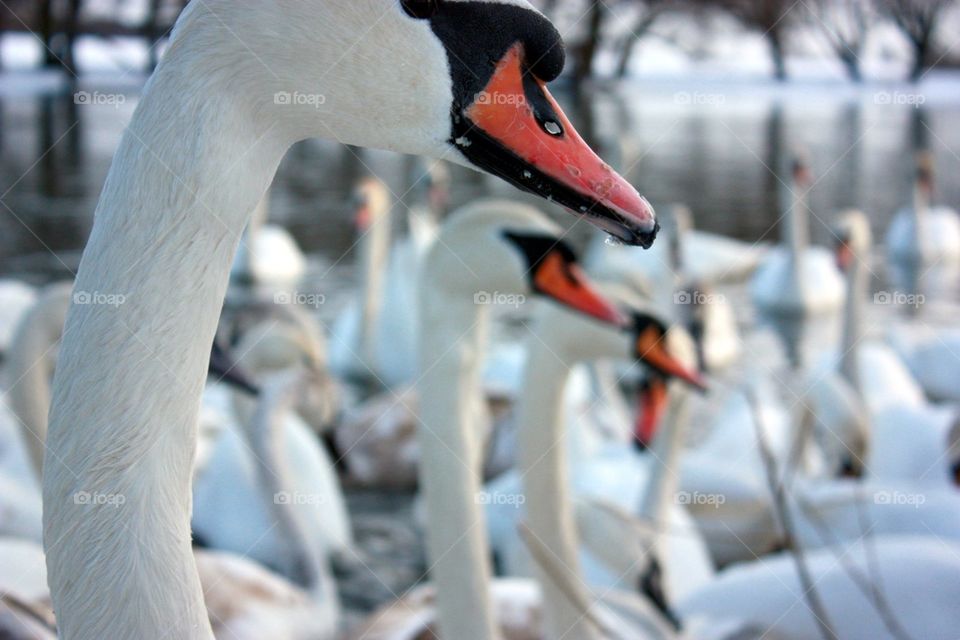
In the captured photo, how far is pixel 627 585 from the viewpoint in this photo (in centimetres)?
420

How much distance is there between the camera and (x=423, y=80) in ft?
4.50

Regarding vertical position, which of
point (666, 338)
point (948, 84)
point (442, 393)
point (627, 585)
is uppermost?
point (442, 393)

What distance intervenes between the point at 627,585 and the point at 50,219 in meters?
11.2

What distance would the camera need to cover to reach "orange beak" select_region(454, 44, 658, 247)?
4.53ft

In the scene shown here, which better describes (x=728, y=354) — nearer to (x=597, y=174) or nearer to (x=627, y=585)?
(x=627, y=585)

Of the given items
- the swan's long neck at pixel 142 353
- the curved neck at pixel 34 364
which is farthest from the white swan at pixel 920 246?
the swan's long neck at pixel 142 353

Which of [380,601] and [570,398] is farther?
[570,398]

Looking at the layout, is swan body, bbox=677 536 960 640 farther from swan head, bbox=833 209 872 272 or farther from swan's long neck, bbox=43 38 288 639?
swan head, bbox=833 209 872 272

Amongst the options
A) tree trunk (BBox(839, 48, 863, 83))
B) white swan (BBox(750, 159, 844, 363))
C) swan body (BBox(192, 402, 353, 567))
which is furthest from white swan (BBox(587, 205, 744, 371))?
tree trunk (BBox(839, 48, 863, 83))

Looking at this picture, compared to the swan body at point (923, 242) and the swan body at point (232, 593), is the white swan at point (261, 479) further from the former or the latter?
the swan body at point (923, 242)

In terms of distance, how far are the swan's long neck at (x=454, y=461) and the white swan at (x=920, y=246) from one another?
885cm

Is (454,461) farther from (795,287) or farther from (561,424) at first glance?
(795,287)

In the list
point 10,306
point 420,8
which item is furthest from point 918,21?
point 420,8

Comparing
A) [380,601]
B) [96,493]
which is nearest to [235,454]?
[380,601]
